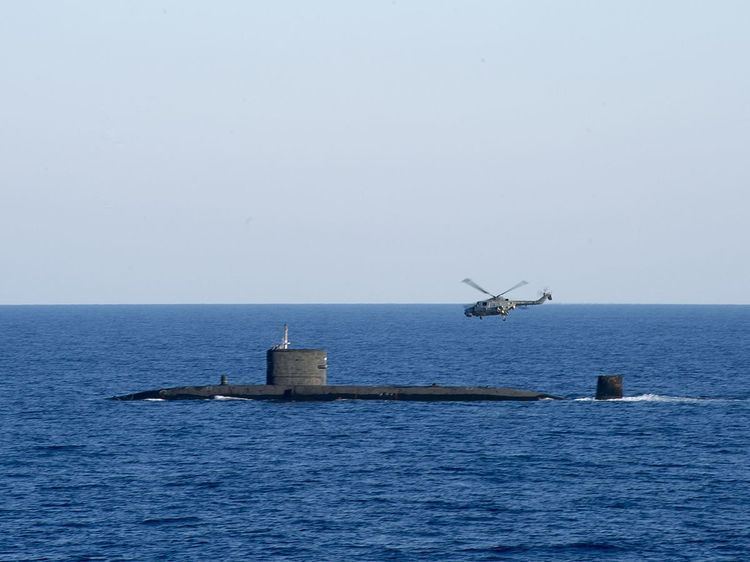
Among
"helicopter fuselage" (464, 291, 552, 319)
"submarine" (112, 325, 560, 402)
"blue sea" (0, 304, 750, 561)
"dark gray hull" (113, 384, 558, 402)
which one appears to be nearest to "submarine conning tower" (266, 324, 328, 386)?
"submarine" (112, 325, 560, 402)

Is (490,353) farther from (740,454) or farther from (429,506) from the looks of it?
(429,506)

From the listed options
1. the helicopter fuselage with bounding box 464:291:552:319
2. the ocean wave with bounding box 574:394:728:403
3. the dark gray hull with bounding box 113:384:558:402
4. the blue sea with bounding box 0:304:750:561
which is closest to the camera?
the blue sea with bounding box 0:304:750:561

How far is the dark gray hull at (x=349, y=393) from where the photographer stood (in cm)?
9094

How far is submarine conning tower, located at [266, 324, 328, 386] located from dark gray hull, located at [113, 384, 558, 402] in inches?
22.5

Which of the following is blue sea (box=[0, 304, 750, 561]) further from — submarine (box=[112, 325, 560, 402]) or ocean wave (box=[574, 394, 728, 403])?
submarine (box=[112, 325, 560, 402])

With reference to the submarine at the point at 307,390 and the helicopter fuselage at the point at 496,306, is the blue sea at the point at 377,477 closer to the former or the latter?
the submarine at the point at 307,390

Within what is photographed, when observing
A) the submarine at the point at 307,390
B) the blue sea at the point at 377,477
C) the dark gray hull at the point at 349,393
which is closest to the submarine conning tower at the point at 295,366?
the submarine at the point at 307,390

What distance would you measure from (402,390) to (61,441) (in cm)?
2886

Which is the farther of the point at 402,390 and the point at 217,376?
the point at 217,376

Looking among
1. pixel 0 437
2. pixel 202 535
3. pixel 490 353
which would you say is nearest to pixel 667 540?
pixel 202 535

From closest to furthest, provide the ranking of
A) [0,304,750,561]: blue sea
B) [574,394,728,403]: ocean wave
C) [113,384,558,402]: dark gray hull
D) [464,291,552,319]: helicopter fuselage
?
1. [0,304,750,561]: blue sea
2. [464,291,552,319]: helicopter fuselage
3. [113,384,558,402]: dark gray hull
4. [574,394,728,403]: ocean wave

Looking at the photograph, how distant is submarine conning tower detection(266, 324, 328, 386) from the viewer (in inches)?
3492

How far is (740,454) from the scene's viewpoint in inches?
2709

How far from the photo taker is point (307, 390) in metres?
90.5
